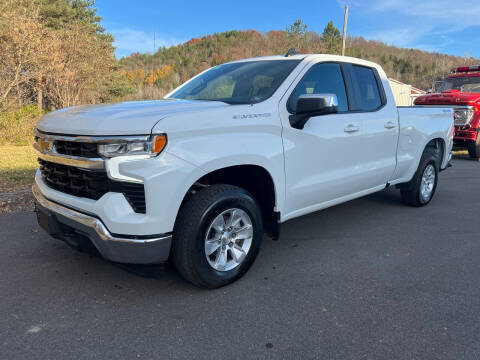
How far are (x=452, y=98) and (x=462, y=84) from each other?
1.58 metres

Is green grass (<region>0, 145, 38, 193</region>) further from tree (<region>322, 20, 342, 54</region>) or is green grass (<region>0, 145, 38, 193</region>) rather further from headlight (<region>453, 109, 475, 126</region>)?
tree (<region>322, 20, 342, 54</region>)

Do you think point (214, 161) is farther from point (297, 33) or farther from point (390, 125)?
point (297, 33)

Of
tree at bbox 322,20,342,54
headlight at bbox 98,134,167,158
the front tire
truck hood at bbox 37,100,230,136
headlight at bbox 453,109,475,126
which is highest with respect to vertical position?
tree at bbox 322,20,342,54

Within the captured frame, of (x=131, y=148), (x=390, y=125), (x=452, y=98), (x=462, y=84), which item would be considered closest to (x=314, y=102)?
(x=131, y=148)

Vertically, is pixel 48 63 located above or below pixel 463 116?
above

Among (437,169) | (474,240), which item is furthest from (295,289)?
(437,169)

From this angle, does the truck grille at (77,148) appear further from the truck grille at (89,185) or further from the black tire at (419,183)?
the black tire at (419,183)

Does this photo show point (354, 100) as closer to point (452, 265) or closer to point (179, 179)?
point (452, 265)

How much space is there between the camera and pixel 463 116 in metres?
10.0

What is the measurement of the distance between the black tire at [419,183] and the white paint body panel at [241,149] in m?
0.76

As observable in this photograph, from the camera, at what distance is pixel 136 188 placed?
2.44 m

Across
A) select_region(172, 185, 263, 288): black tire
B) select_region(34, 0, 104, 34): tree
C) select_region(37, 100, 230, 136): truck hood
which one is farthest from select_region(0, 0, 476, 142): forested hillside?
select_region(172, 185, 263, 288): black tire

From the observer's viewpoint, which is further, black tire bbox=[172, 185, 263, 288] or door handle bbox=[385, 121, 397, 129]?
door handle bbox=[385, 121, 397, 129]

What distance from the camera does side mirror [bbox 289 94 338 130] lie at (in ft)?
10.1
